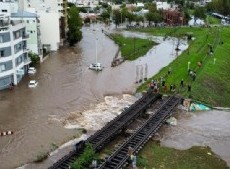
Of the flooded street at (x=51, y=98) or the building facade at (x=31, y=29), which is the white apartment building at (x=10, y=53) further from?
the building facade at (x=31, y=29)

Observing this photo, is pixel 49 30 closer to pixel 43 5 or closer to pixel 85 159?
pixel 43 5

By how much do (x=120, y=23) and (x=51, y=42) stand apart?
50117 mm

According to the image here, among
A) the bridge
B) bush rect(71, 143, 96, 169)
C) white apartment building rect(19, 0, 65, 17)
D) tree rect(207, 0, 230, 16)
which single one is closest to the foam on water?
the bridge

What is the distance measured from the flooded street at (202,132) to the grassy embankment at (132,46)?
32540 millimetres

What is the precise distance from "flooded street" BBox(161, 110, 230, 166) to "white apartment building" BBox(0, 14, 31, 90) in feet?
74.9

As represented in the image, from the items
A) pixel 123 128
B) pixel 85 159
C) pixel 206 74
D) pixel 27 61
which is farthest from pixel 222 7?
pixel 85 159

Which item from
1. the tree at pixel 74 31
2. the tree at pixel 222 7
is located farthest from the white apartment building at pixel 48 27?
the tree at pixel 222 7

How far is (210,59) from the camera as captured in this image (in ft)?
201

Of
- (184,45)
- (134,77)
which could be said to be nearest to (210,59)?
(134,77)

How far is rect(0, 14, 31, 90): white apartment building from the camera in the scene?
156ft

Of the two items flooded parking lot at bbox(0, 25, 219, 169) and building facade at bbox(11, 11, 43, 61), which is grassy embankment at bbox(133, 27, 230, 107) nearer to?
flooded parking lot at bbox(0, 25, 219, 169)

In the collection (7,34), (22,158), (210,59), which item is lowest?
(22,158)

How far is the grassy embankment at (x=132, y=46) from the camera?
72.7 metres

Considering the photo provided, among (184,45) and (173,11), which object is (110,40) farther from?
(173,11)
